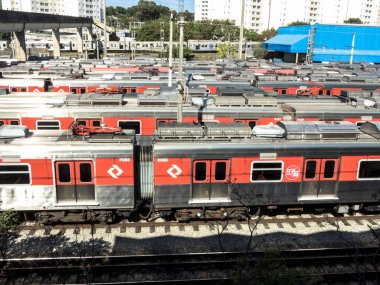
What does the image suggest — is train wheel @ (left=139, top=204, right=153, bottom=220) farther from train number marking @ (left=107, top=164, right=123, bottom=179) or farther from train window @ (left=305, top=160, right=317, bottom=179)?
train window @ (left=305, top=160, right=317, bottom=179)

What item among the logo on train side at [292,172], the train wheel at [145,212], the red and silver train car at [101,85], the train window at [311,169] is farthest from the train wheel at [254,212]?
the red and silver train car at [101,85]

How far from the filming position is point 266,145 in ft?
51.4

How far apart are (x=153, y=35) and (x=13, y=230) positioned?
387 feet

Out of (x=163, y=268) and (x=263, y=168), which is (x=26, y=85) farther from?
(x=163, y=268)

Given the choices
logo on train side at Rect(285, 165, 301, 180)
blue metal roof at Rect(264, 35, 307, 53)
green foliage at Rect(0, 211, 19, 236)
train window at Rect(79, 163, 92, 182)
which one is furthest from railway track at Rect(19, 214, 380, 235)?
blue metal roof at Rect(264, 35, 307, 53)

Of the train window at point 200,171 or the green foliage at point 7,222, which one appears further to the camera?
the train window at point 200,171

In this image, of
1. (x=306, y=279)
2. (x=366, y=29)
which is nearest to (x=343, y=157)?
(x=306, y=279)

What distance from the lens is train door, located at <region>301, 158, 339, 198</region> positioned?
1619cm

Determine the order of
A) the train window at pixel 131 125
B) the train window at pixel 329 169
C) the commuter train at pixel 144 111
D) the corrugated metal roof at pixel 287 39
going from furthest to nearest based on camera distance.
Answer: the corrugated metal roof at pixel 287 39 → the train window at pixel 131 125 → the commuter train at pixel 144 111 → the train window at pixel 329 169

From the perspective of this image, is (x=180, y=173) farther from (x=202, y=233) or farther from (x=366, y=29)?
(x=366, y=29)

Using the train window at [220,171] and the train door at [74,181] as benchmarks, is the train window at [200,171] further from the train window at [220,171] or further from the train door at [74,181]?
the train door at [74,181]

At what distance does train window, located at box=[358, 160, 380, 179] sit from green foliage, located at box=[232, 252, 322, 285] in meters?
8.71

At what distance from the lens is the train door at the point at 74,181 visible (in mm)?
14984

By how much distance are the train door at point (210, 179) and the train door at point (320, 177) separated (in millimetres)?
3417
